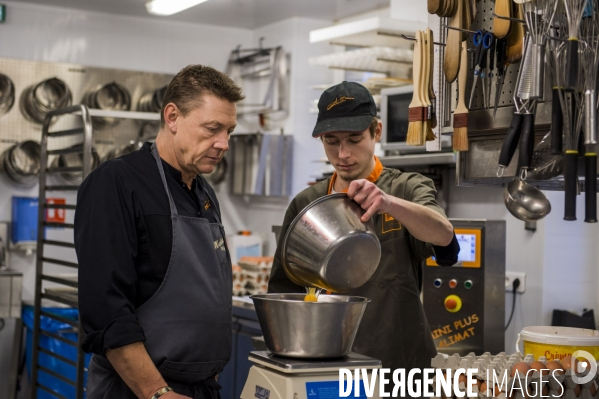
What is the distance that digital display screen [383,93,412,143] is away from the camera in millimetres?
4351

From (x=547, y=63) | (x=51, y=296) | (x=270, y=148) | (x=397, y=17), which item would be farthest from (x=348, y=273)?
Result: (x=270, y=148)

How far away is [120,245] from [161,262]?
0.46ft

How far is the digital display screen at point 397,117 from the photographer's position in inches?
171

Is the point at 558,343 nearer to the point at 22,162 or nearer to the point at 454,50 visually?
the point at 454,50

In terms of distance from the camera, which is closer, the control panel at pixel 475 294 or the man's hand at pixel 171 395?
the man's hand at pixel 171 395

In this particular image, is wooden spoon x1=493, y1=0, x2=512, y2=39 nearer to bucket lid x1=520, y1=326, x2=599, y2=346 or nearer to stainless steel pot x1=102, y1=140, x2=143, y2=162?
bucket lid x1=520, y1=326, x2=599, y2=346

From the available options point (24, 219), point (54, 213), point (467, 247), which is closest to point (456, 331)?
point (467, 247)

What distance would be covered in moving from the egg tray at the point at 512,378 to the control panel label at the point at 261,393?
1.47ft

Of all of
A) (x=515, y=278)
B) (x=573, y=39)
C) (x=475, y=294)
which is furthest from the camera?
(x=515, y=278)

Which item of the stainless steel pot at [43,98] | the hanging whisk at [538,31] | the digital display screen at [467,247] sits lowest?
the digital display screen at [467,247]

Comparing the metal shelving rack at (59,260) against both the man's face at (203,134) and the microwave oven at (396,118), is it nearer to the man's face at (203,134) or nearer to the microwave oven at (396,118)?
the microwave oven at (396,118)

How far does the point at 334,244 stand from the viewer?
190 centimetres

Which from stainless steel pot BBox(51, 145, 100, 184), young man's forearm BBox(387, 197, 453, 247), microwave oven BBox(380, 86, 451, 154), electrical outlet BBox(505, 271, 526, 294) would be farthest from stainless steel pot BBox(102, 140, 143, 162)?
young man's forearm BBox(387, 197, 453, 247)

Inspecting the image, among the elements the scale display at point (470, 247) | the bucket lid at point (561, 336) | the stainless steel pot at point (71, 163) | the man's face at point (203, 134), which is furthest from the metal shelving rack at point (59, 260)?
the bucket lid at point (561, 336)
